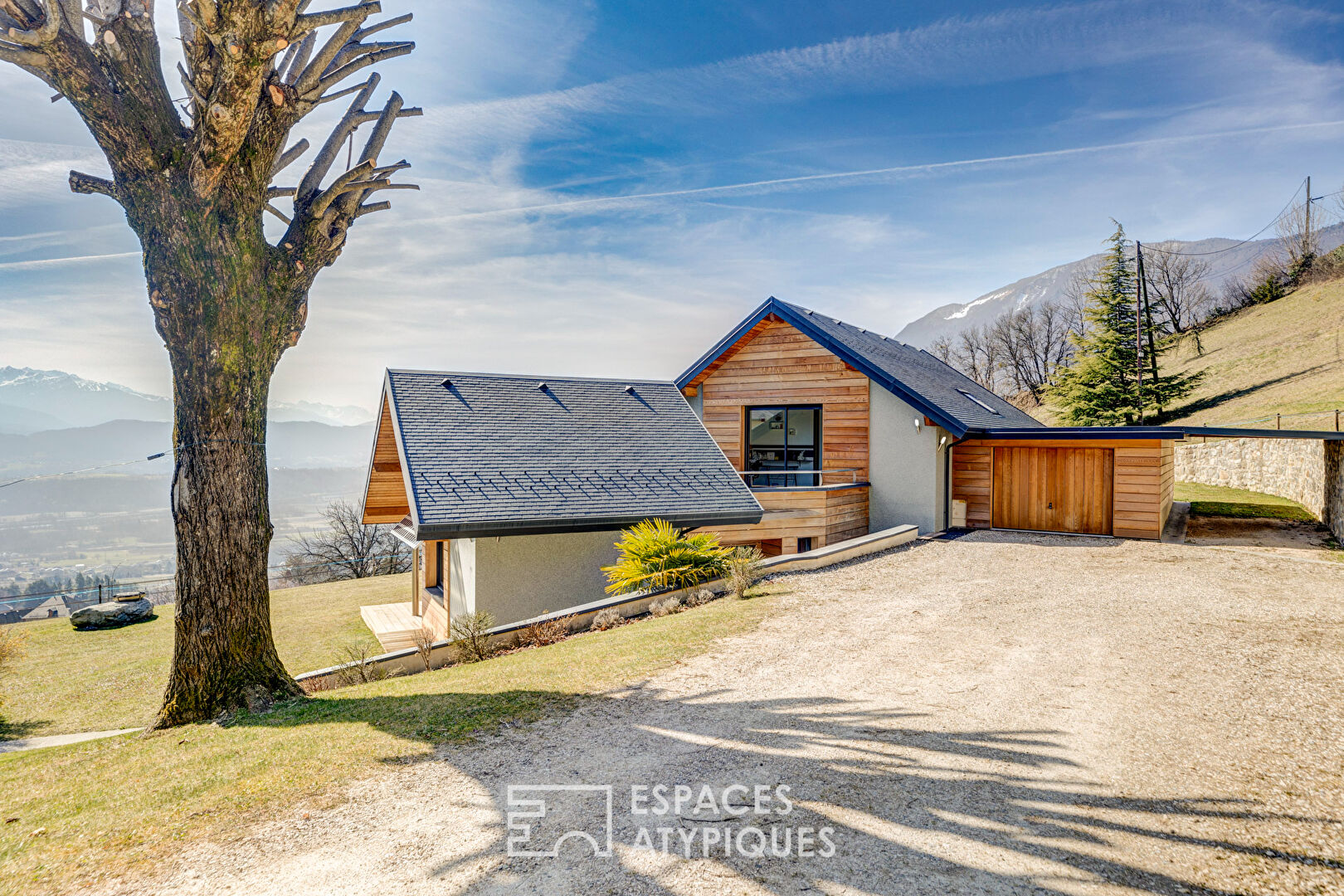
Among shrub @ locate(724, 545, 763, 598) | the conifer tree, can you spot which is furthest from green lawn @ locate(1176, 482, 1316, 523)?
shrub @ locate(724, 545, 763, 598)

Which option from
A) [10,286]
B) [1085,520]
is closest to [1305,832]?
[1085,520]

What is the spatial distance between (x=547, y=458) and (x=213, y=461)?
6.38m

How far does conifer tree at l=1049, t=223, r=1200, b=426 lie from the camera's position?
29422mm

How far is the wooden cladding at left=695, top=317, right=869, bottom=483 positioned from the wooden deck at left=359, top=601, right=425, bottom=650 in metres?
8.81

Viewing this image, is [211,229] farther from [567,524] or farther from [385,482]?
[385,482]

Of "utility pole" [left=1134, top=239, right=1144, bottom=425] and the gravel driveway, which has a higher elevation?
"utility pole" [left=1134, top=239, right=1144, bottom=425]

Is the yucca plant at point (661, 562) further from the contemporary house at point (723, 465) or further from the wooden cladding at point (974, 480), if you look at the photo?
the wooden cladding at point (974, 480)

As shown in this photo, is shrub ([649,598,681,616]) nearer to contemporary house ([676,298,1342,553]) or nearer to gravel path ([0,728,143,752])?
contemporary house ([676,298,1342,553])

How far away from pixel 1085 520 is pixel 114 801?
16.6 m

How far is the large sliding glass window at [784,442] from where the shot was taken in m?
16.4

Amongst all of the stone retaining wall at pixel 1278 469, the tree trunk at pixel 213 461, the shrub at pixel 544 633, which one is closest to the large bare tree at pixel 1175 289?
the stone retaining wall at pixel 1278 469

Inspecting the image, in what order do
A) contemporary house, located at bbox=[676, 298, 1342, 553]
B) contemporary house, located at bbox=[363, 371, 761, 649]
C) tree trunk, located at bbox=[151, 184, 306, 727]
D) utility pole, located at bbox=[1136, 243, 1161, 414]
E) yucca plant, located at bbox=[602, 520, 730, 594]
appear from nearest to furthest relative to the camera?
tree trunk, located at bbox=[151, 184, 306, 727] < yucca plant, located at bbox=[602, 520, 730, 594] < contemporary house, located at bbox=[363, 371, 761, 649] < contemporary house, located at bbox=[676, 298, 1342, 553] < utility pole, located at bbox=[1136, 243, 1161, 414]

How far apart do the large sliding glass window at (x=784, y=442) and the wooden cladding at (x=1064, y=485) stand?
341 centimetres

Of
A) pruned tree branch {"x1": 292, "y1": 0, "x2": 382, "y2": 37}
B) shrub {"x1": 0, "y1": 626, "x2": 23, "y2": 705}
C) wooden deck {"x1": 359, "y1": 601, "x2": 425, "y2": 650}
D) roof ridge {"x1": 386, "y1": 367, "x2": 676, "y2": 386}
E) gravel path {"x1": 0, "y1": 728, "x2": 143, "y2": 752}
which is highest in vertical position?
pruned tree branch {"x1": 292, "y1": 0, "x2": 382, "y2": 37}
